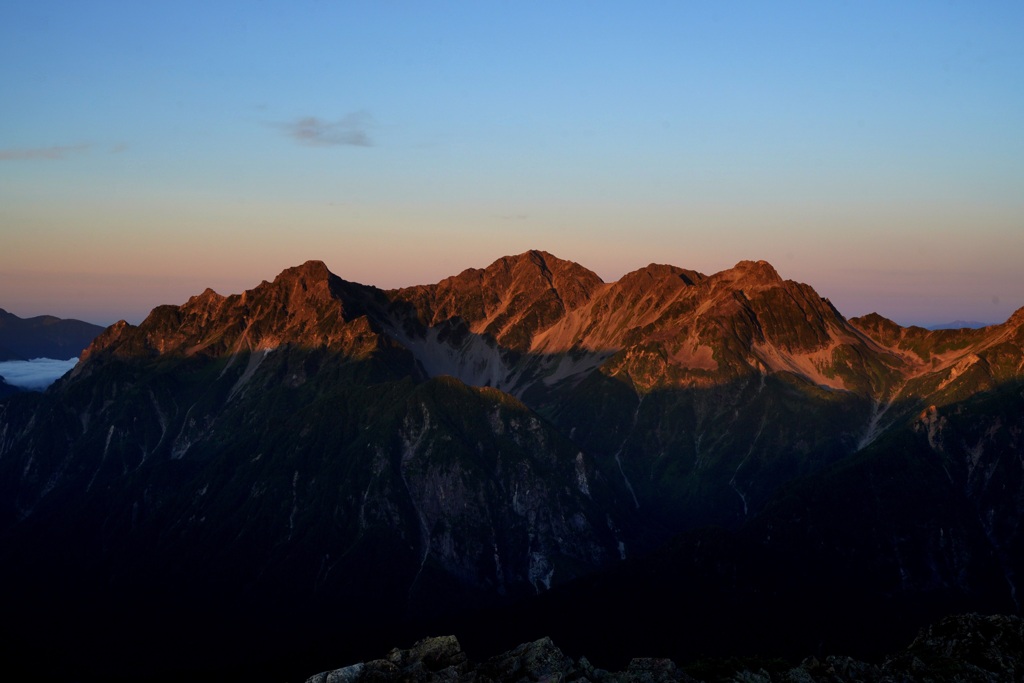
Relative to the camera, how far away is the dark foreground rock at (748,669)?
4833 inches

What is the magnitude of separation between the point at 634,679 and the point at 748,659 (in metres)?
78.3

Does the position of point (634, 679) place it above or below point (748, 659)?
above

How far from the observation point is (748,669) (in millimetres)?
148875

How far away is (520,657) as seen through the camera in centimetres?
12900

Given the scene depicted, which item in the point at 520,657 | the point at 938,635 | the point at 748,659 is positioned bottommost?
the point at 748,659

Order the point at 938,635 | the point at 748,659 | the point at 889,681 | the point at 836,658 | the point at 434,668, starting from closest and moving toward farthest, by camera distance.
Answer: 1. the point at 434,668
2. the point at 889,681
3. the point at 836,658
4. the point at 938,635
5. the point at 748,659

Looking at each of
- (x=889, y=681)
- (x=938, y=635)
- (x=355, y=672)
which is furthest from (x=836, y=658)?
(x=355, y=672)

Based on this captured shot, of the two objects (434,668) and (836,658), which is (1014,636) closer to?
(836,658)

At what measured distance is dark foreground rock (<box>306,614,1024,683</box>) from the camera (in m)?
123

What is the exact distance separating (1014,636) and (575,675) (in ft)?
222

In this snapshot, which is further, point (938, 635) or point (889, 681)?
point (938, 635)

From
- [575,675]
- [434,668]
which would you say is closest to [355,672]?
[434,668]

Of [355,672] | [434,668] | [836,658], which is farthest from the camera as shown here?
[836,658]

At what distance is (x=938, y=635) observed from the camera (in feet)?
540
